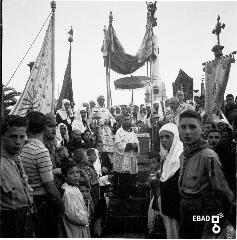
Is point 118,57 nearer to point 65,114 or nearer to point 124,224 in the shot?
point 65,114

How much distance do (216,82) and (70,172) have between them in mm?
3447

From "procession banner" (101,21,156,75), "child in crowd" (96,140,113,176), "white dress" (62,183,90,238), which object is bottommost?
"white dress" (62,183,90,238)

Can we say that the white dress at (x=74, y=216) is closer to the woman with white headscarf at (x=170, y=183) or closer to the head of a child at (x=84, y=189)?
the head of a child at (x=84, y=189)

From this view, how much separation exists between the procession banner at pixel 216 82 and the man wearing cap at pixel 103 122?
8.45 ft

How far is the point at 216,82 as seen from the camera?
6590mm

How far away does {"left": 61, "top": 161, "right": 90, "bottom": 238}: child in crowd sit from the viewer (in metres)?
3.99

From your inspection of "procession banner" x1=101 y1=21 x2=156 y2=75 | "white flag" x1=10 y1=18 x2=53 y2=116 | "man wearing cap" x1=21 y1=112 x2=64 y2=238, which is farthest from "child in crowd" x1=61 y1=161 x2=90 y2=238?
"procession banner" x1=101 y1=21 x2=156 y2=75

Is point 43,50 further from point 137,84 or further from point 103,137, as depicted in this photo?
point 137,84

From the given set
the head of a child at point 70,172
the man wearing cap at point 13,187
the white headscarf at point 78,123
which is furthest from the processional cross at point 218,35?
the man wearing cap at point 13,187

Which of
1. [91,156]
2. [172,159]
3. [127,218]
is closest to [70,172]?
[172,159]

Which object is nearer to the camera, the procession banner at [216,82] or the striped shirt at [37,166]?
the striped shirt at [37,166]

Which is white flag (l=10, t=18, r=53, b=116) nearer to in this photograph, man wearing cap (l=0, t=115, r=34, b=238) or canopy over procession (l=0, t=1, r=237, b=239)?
canopy over procession (l=0, t=1, r=237, b=239)

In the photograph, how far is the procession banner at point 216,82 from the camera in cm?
650

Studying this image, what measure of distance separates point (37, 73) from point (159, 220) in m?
2.79
